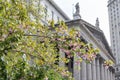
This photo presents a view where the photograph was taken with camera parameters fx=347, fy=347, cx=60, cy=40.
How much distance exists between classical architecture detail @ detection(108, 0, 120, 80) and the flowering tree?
423 ft

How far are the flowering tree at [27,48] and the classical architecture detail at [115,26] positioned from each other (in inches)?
5074

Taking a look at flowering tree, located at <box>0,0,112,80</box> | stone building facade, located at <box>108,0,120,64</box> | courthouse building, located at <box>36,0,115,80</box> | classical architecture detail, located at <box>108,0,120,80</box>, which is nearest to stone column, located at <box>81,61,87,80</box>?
courthouse building, located at <box>36,0,115,80</box>

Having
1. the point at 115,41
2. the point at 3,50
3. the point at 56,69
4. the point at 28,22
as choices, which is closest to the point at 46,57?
the point at 56,69

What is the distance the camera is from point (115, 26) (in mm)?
150625

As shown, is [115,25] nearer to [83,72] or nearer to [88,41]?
[88,41]

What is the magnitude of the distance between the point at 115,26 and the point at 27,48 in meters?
135

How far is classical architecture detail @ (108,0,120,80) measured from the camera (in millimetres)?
146750

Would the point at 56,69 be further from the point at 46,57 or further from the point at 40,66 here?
the point at 40,66

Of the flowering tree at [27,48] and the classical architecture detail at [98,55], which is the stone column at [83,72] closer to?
the classical architecture detail at [98,55]

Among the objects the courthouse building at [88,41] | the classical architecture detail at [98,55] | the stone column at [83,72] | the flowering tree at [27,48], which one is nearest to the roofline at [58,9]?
the courthouse building at [88,41]

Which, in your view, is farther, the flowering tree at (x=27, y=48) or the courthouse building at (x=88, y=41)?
the courthouse building at (x=88, y=41)

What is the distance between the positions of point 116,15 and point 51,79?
138 metres

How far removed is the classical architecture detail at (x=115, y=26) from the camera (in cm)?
14675

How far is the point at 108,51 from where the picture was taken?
69625 mm
